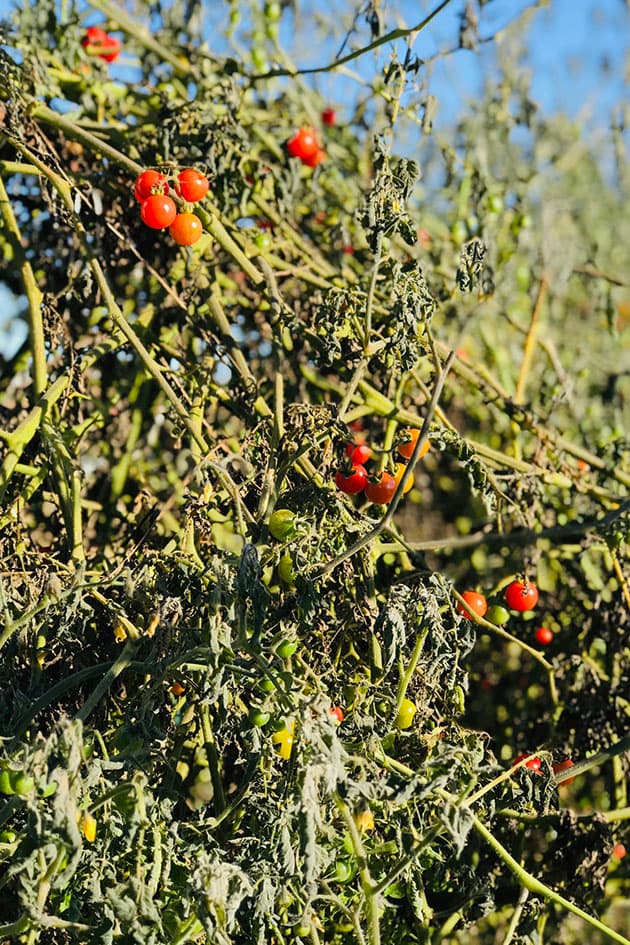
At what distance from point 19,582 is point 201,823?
0.45 m

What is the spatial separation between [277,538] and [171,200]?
682mm

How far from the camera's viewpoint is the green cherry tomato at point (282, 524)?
4.75ft

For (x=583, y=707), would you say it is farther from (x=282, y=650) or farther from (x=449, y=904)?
(x=282, y=650)

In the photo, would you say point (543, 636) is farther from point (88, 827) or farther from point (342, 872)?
point (88, 827)

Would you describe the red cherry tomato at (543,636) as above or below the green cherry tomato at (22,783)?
above

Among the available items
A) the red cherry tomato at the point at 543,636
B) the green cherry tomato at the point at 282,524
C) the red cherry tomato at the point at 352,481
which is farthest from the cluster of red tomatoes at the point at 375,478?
the red cherry tomato at the point at 543,636

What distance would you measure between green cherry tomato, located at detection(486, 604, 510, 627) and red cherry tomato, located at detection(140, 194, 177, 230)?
2.85 feet

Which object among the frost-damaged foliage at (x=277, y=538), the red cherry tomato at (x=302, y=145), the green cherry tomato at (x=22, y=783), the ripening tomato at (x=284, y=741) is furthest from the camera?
the red cherry tomato at (x=302, y=145)

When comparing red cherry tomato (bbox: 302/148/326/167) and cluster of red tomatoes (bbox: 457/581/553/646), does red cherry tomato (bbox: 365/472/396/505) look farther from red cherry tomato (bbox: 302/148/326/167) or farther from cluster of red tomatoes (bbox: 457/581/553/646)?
red cherry tomato (bbox: 302/148/326/167)

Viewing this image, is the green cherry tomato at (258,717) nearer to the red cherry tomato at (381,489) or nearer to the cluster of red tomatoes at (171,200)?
the red cherry tomato at (381,489)

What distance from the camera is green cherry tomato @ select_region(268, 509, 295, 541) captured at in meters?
1.45

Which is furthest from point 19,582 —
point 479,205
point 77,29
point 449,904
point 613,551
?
point 479,205

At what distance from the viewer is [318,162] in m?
2.34

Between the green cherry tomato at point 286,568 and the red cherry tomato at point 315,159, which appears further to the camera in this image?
the red cherry tomato at point 315,159
